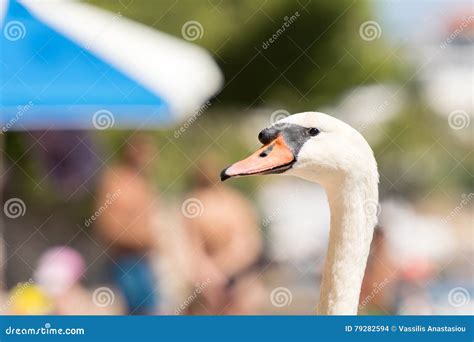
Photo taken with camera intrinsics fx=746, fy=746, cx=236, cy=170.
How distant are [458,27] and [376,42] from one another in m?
0.32

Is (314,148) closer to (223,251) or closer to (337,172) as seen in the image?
(337,172)

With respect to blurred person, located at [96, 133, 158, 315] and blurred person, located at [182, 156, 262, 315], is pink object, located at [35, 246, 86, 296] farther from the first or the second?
blurred person, located at [182, 156, 262, 315]

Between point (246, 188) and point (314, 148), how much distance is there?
931 millimetres

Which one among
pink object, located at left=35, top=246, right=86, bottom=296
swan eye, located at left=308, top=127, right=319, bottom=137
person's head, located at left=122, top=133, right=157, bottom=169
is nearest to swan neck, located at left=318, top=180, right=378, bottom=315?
swan eye, located at left=308, top=127, right=319, bottom=137

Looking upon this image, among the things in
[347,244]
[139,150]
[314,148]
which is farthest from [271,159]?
[139,150]

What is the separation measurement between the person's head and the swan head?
3.25ft

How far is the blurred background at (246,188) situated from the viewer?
9.09ft

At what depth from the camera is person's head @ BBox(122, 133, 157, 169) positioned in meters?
2.96

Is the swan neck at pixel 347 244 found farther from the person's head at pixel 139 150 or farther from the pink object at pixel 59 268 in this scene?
the pink object at pixel 59 268

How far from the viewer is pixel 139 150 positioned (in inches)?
118

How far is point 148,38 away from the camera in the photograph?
120 inches

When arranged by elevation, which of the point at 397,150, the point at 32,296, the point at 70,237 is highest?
the point at 397,150
